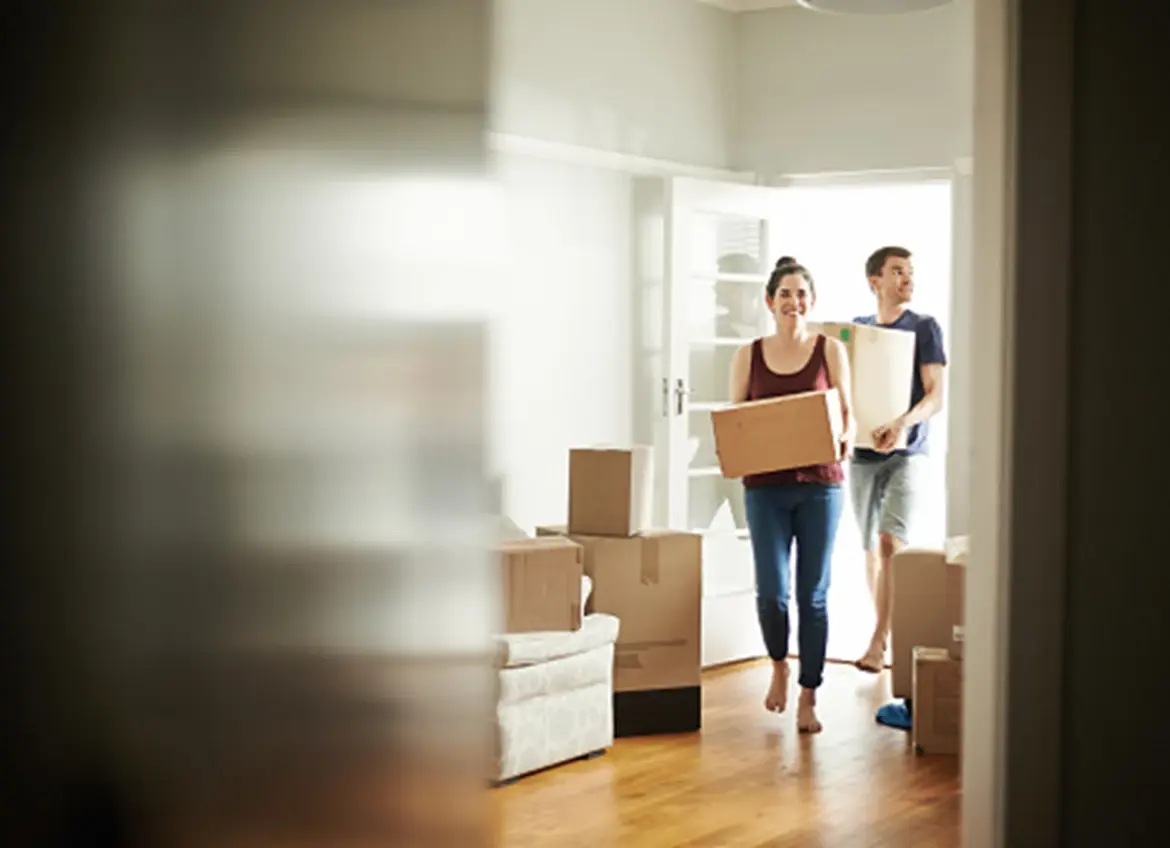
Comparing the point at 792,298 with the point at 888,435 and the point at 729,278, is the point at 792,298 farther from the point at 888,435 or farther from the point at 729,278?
the point at 729,278

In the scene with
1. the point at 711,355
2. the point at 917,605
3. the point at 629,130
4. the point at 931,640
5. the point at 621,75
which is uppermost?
the point at 621,75

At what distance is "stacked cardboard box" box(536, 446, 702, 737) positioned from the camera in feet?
14.6

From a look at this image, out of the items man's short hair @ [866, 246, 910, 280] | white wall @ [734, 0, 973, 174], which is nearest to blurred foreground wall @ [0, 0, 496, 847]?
man's short hair @ [866, 246, 910, 280]

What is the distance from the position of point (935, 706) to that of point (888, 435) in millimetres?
1181

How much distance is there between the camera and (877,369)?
17.0ft

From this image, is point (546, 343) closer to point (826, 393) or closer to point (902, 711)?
point (826, 393)

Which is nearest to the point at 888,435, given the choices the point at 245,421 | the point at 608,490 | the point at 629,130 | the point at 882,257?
the point at 882,257

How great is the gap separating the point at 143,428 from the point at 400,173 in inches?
13.5

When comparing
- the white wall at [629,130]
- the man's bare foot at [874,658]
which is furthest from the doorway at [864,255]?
the man's bare foot at [874,658]

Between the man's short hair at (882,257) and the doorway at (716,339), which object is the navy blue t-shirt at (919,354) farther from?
the doorway at (716,339)

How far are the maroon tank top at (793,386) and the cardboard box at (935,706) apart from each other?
62 centimetres

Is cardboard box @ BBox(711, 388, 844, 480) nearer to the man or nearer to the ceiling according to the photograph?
the man

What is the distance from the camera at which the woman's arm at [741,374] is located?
4.62 meters

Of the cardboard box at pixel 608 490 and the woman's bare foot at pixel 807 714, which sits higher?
the cardboard box at pixel 608 490
